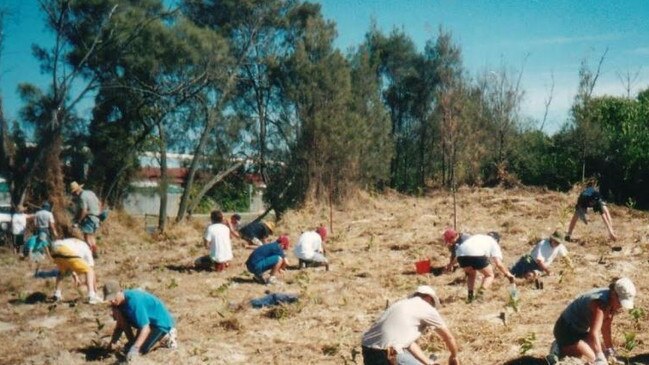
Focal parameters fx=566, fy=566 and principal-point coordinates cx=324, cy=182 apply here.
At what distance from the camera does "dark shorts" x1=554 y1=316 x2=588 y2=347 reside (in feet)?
16.9

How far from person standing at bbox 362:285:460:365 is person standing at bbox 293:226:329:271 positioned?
622 cm

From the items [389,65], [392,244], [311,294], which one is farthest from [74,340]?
[389,65]

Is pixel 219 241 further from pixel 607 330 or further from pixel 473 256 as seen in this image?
pixel 607 330

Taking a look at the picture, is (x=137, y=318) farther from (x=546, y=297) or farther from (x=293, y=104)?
(x=293, y=104)

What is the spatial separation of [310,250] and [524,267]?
4017 millimetres

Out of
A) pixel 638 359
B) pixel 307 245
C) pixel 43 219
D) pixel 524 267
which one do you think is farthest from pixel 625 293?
pixel 43 219

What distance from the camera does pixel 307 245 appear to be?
1118 cm

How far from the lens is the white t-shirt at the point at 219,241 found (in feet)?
36.3

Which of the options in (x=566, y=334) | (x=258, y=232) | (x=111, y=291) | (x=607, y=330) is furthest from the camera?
(x=258, y=232)

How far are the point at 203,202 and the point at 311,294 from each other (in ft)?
83.5

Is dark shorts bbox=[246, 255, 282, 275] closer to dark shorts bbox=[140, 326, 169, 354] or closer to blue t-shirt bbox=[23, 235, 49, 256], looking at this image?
dark shorts bbox=[140, 326, 169, 354]

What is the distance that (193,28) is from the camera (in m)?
21.5

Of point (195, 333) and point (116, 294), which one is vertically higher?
point (116, 294)

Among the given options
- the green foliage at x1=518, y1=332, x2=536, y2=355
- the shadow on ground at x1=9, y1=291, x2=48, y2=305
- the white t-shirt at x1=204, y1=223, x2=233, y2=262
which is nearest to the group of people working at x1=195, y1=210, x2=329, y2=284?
the white t-shirt at x1=204, y1=223, x2=233, y2=262
